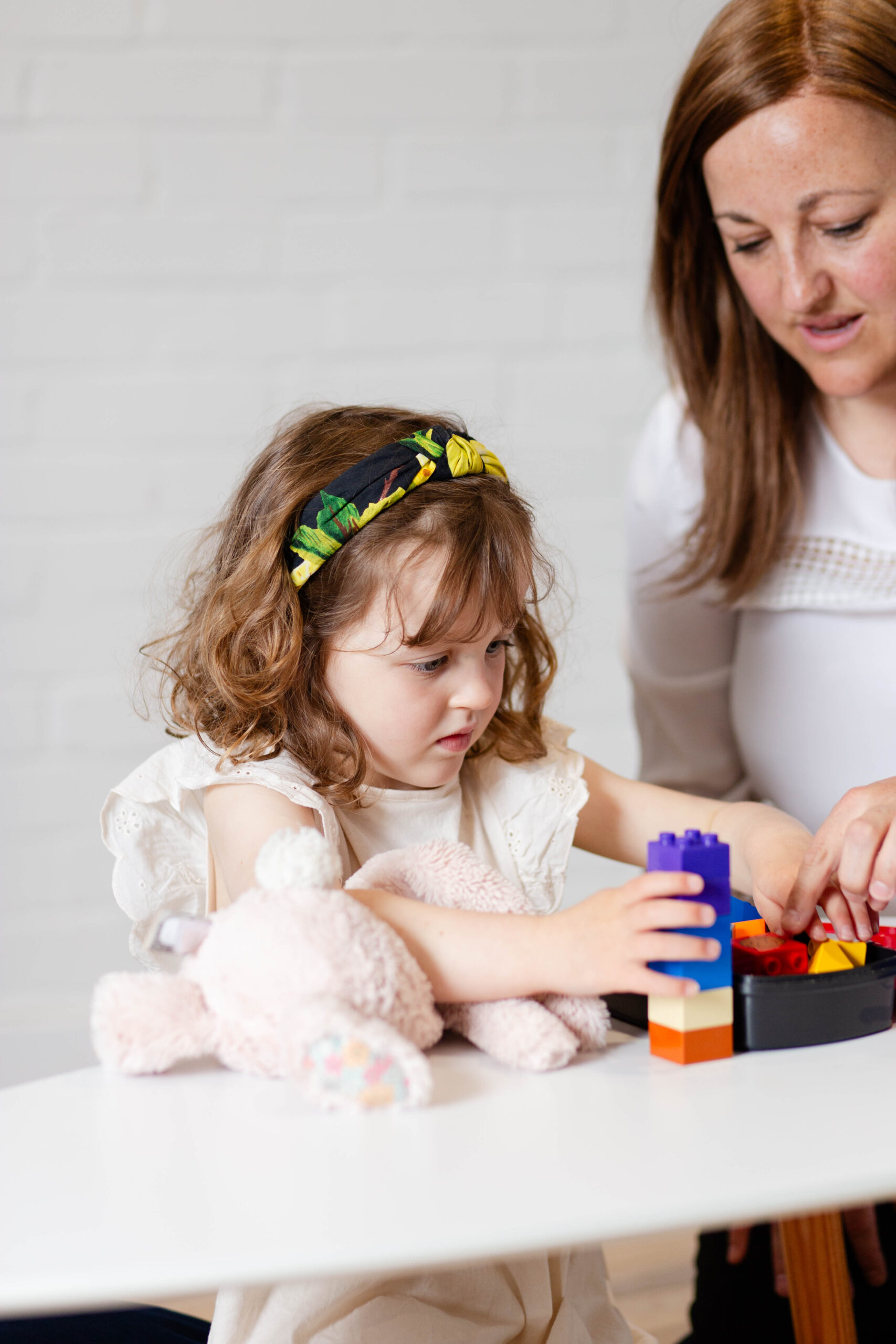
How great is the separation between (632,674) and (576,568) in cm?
46

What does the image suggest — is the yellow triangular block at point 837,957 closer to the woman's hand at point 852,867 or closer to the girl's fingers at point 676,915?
the woman's hand at point 852,867

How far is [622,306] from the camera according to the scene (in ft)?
6.69

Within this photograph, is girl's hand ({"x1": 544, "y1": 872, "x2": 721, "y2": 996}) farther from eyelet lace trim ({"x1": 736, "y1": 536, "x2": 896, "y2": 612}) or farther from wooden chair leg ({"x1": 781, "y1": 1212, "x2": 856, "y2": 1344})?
eyelet lace trim ({"x1": 736, "y1": 536, "x2": 896, "y2": 612})

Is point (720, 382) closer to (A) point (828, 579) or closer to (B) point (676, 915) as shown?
(A) point (828, 579)

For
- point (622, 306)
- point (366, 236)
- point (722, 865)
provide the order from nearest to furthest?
1. point (722, 865)
2. point (366, 236)
3. point (622, 306)

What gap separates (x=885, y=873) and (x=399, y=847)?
0.39m

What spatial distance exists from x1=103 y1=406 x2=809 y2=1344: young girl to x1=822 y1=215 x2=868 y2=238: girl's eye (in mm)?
406

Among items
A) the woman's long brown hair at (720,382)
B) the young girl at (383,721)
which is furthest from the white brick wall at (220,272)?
the young girl at (383,721)

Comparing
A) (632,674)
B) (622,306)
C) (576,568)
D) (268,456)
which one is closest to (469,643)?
(268,456)

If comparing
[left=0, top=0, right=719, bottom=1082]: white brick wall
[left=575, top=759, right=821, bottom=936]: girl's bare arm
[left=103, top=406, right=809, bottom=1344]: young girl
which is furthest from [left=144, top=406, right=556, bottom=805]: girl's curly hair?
[left=0, top=0, right=719, bottom=1082]: white brick wall

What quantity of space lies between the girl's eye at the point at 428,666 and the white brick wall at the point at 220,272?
998mm

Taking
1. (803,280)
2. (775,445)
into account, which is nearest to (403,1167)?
(803,280)

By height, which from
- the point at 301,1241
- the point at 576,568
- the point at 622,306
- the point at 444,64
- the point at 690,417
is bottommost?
the point at 301,1241

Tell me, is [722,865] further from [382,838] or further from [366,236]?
[366,236]
